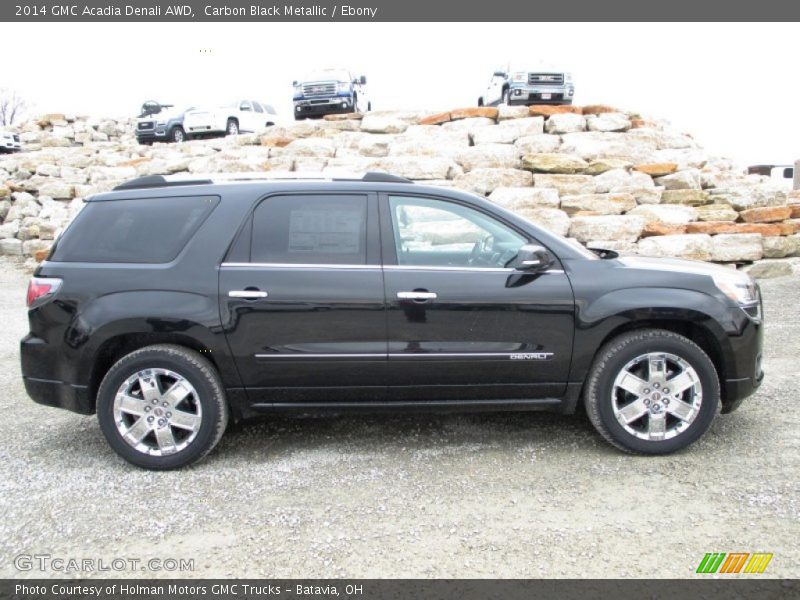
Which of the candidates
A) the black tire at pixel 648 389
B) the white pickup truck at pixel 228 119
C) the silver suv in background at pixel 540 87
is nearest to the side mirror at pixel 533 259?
the black tire at pixel 648 389

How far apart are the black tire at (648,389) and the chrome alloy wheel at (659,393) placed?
0.01m

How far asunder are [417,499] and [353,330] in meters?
1.04

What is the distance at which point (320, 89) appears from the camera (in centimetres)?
1902

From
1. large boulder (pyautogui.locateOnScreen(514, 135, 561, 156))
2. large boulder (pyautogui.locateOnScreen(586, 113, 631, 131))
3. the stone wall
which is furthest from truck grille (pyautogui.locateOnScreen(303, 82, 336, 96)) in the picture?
large boulder (pyautogui.locateOnScreen(586, 113, 631, 131))

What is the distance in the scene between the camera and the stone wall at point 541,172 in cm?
1031

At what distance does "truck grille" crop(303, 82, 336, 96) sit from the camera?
19000 millimetres

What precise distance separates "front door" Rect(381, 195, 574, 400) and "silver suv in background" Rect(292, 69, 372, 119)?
1667 cm

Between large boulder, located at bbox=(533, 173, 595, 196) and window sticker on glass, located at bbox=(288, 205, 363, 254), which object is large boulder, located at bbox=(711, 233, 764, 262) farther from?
window sticker on glass, located at bbox=(288, 205, 363, 254)

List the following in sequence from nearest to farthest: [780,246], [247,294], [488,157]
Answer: [247,294], [780,246], [488,157]

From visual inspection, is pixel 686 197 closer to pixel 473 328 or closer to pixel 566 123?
pixel 566 123

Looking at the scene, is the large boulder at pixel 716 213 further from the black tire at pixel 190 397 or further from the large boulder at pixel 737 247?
the black tire at pixel 190 397

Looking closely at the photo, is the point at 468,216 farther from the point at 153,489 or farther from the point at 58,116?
the point at 58,116

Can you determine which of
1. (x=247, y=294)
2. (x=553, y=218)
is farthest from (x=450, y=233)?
(x=553, y=218)

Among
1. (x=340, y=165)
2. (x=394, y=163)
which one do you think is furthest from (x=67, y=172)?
(x=394, y=163)
